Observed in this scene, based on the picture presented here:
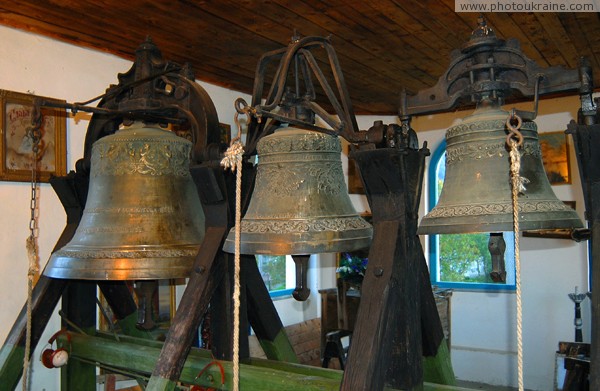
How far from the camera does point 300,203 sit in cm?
163

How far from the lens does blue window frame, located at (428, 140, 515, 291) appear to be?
5.46 meters

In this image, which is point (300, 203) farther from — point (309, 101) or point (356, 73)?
point (356, 73)

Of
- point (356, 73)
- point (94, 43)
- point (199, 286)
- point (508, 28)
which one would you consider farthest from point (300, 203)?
point (356, 73)

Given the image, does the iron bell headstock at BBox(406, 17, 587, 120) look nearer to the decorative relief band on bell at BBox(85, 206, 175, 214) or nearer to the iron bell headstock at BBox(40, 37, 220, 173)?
the iron bell headstock at BBox(40, 37, 220, 173)

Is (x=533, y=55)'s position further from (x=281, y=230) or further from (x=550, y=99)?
(x=281, y=230)

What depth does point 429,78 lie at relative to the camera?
3.96 metres

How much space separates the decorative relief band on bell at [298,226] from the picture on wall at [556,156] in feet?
12.0

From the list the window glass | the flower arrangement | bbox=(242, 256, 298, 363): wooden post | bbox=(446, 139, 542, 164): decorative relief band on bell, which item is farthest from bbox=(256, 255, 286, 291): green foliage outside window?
bbox=(446, 139, 542, 164): decorative relief band on bell

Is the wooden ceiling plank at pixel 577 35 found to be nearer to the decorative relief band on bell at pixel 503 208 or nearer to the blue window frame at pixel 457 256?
the decorative relief band on bell at pixel 503 208

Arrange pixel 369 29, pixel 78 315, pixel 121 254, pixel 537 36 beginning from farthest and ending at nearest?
pixel 537 36 → pixel 369 29 → pixel 78 315 → pixel 121 254

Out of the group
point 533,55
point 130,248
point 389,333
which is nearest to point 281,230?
point 389,333

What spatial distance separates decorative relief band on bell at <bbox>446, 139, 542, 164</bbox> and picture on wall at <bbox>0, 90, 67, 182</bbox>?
2008 millimetres

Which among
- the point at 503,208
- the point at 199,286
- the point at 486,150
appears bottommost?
the point at 199,286

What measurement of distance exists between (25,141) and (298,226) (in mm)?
1981
